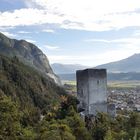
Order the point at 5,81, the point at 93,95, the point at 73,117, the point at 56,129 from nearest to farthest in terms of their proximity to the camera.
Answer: the point at 56,129 < the point at 73,117 < the point at 93,95 < the point at 5,81

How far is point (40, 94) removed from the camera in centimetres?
11694

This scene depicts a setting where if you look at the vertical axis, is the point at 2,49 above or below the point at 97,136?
above

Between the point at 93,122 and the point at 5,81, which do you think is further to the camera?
the point at 5,81

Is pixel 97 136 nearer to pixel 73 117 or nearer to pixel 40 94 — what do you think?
pixel 73 117

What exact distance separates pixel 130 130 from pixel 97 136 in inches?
101

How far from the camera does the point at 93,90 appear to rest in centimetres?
3988

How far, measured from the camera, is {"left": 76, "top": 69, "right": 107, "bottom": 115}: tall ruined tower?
39750 millimetres

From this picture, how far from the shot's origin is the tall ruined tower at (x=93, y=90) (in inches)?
1565

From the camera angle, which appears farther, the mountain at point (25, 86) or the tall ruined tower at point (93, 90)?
the mountain at point (25, 86)

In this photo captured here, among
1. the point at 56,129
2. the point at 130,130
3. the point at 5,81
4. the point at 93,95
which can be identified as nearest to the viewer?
the point at 56,129

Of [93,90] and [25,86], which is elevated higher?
[93,90]

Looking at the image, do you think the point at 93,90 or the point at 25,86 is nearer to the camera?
the point at 93,90

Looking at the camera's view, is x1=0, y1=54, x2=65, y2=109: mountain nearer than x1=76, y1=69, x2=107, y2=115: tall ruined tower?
No

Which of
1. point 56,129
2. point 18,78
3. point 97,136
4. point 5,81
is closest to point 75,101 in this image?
point 97,136
